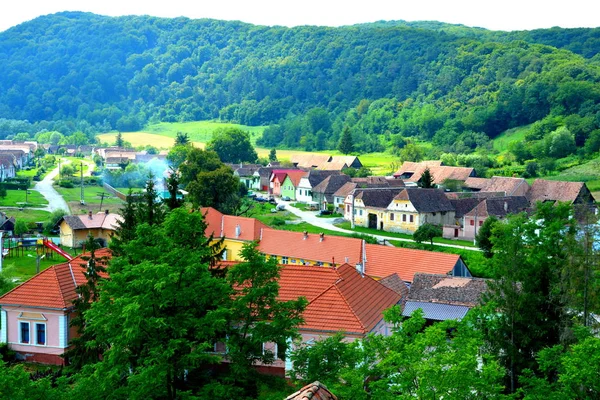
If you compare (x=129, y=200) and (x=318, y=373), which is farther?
(x=129, y=200)

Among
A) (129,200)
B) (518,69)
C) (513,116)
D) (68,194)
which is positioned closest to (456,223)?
(129,200)

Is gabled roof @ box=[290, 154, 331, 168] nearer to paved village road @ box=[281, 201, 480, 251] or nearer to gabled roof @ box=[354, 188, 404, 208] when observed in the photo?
paved village road @ box=[281, 201, 480, 251]

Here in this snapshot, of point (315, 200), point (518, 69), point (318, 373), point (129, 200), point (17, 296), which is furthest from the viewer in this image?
point (518, 69)

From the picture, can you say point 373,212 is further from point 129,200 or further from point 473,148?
point 473,148

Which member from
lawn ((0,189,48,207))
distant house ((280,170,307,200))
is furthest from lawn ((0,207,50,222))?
distant house ((280,170,307,200))

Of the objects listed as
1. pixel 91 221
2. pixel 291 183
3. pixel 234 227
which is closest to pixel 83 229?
pixel 91 221

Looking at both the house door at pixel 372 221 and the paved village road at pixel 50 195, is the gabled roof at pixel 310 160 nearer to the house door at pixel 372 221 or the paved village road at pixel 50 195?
the paved village road at pixel 50 195
